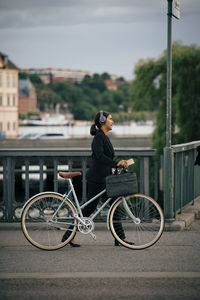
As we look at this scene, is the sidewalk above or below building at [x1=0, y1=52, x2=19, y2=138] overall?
below

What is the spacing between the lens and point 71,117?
188000 mm

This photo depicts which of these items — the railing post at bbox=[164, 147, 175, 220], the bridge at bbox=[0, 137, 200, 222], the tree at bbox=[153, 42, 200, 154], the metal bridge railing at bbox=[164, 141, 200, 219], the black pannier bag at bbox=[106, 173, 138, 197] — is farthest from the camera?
the tree at bbox=[153, 42, 200, 154]

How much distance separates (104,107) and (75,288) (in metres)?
184

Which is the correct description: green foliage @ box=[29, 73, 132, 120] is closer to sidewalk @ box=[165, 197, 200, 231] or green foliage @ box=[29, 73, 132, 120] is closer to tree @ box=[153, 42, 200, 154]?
tree @ box=[153, 42, 200, 154]

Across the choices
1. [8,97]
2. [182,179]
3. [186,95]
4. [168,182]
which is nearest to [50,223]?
[168,182]

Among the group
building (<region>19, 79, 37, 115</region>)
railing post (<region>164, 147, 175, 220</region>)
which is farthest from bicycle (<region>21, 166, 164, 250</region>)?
building (<region>19, 79, 37, 115</region>)

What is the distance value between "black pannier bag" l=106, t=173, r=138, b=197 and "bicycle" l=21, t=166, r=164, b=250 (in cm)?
13

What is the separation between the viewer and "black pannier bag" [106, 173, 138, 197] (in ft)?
21.4

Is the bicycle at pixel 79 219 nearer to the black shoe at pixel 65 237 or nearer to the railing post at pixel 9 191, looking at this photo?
the black shoe at pixel 65 237

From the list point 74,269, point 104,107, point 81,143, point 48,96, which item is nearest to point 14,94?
point 81,143

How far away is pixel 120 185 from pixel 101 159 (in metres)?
0.40

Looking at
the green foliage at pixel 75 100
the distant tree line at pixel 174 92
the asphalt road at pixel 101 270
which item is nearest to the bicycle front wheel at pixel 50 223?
the asphalt road at pixel 101 270

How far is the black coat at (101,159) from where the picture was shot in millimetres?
6716

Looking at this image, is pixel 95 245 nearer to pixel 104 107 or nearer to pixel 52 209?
pixel 52 209
